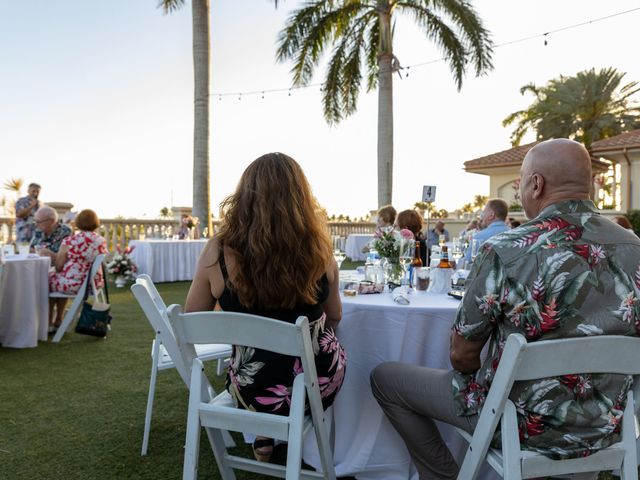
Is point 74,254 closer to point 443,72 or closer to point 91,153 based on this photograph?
point 443,72

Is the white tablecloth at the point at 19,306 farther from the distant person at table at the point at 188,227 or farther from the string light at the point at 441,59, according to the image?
the string light at the point at 441,59

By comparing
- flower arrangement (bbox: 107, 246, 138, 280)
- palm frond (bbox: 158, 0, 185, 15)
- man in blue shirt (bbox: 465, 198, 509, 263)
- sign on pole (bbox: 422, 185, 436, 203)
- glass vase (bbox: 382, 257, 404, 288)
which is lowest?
flower arrangement (bbox: 107, 246, 138, 280)

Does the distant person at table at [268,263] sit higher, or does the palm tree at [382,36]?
the palm tree at [382,36]

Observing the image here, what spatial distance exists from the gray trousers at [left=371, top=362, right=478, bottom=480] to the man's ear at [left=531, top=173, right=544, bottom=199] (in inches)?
29.6

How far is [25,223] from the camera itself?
299 inches

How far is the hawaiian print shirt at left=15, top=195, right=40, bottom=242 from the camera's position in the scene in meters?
7.54

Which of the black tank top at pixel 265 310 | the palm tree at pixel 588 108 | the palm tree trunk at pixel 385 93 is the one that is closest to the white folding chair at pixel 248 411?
the black tank top at pixel 265 310

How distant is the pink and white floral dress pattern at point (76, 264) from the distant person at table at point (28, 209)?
305cm

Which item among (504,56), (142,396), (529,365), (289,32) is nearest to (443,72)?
(504,56)

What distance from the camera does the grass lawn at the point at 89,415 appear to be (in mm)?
2451

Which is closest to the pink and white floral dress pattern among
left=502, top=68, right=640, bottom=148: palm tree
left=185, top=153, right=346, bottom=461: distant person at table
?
left=185, top=153, right=346, bottom=461: distant person at table

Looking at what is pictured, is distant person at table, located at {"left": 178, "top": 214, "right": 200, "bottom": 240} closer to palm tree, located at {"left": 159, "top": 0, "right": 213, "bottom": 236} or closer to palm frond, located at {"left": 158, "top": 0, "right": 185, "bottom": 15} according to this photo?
palm tree, located at {"left": 159, "top": 0, "right": 213, "bottom": 236}

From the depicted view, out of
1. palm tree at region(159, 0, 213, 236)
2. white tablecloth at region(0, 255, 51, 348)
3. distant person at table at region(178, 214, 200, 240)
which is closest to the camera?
white tablecloth at region(0, 255, 51, 348)

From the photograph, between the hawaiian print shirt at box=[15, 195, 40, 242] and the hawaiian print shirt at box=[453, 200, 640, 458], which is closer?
the hawaiian print shirt at box=[453, 200, 640, 458]
